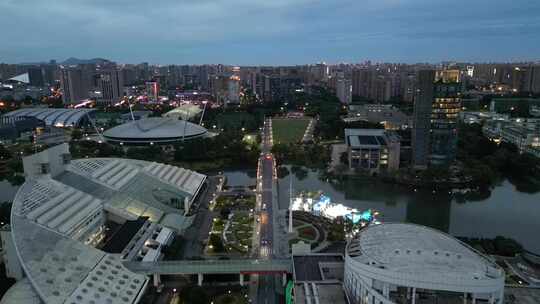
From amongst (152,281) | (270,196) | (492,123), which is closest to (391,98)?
(492,123)

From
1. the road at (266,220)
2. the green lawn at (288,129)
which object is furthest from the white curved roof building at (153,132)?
the green lawn at (288,129)

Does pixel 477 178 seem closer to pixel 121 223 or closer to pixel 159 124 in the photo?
pixel 121 223

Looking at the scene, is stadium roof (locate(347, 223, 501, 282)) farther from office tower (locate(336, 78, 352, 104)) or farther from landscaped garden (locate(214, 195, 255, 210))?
office tower (locate(336, 78, 352, 104))

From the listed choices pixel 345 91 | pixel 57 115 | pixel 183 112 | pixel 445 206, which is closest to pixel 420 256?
pixel 445 206

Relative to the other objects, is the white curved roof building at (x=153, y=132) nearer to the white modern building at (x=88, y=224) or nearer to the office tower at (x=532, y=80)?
the white modern building at (x=88, y=224)

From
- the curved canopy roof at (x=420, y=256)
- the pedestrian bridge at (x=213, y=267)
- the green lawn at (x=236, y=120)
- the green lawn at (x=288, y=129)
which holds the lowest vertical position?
the pedestrian bridge at (x=213, y=267)

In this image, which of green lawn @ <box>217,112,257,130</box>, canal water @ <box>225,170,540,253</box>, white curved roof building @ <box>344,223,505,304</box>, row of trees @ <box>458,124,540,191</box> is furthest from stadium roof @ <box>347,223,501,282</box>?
green lawn @ <box>217,112,257,130</box>

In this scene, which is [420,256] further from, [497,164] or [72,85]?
[72,85]
